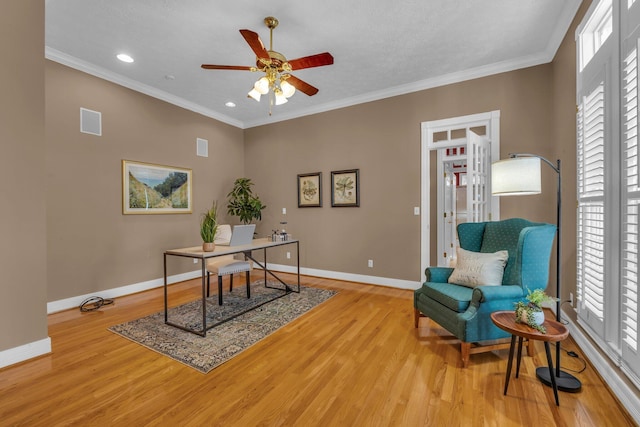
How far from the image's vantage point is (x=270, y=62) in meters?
2.49

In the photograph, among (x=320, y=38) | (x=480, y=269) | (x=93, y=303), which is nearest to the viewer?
(x=480, y=269)

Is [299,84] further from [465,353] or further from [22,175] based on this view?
[465,353]

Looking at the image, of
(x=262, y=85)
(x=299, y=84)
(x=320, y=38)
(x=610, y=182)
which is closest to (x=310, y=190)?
(x=299, y=84)

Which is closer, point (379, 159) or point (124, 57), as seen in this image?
point (124, 57)

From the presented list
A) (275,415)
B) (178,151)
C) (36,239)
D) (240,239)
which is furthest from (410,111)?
(36,239)

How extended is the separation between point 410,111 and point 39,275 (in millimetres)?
4552

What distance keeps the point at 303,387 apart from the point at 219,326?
132cm

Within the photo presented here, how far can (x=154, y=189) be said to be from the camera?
4270 mm

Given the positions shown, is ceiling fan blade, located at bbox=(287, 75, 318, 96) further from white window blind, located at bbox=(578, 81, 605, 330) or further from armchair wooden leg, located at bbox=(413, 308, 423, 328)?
armchair wooden leg, located at bbox=(413, 308, 423, 328)

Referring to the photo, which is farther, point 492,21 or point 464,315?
point 492,21

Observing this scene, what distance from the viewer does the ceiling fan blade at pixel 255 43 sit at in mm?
2123

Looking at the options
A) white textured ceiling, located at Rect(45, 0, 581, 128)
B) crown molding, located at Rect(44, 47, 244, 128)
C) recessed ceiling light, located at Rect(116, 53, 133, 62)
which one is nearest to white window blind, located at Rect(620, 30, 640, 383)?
white textured ceiling, located at Rect(45, 0, 581, 128)

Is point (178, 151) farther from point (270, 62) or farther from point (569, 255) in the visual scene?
point (569, 255)

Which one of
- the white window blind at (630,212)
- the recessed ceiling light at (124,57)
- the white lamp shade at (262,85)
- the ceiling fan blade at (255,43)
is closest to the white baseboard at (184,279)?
the white window blind at (630,212)
